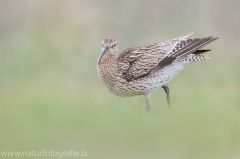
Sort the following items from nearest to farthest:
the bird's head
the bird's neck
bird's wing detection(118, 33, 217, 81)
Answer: bird's wing detection(118, 33, 217, 81) → the bird's head → the bird's neck

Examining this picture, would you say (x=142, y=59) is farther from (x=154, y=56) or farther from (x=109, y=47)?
(x=109, y=47)

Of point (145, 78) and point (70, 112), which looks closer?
point (70, 112)

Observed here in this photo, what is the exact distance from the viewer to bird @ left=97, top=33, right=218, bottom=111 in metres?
7.21

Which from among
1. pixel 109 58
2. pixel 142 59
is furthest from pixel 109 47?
pixel 142 59

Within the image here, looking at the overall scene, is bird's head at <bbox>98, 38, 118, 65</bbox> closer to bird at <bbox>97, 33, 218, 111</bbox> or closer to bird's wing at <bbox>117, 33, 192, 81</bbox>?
bird at <bbox>97, 33, 218, 111</bbox>

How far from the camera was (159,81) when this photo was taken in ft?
23.7

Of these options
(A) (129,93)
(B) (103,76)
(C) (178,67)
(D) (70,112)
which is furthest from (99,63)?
(D) (70,112)

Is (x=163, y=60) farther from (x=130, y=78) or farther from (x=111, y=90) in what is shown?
(x=111, y=90)

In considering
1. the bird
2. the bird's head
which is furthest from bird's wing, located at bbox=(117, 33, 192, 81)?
the bird's head

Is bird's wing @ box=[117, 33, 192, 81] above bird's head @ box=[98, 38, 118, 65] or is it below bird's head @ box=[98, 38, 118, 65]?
below

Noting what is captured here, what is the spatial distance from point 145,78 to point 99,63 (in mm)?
1073

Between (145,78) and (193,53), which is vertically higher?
(193,53)

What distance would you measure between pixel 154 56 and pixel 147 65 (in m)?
0.28

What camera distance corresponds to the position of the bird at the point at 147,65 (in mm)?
7215
